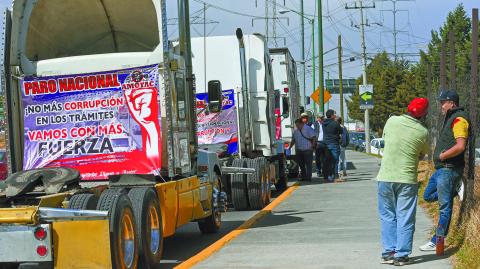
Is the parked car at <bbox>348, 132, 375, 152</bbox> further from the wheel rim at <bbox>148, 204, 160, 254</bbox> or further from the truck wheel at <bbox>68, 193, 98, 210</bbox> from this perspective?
the truck wheel at <bbox>68, 193, 98, 210</bbox>

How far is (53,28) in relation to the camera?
1082cm

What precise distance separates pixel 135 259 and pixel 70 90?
245 centimetres

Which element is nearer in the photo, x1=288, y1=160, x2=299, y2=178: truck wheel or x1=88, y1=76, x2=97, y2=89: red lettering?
x1=88, y1=76, x2=97, y2=89: red lettering

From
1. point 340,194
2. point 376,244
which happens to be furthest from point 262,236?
point 340,194

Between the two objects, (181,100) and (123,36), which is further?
(123,36)

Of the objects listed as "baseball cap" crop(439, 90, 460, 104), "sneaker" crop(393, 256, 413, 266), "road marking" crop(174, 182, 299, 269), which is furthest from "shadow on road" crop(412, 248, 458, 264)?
"road marking" crop(174, 182, 299, 269)

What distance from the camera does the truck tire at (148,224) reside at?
341 inches

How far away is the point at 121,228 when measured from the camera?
808cm

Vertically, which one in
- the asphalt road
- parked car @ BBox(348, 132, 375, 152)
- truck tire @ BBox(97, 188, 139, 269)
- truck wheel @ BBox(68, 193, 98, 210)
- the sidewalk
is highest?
truck wheel @ BBox(68, 193, 98, 210)

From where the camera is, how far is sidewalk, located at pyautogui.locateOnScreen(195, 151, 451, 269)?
902 centimetres

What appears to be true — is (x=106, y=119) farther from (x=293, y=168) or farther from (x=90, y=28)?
(x=293, y=168)

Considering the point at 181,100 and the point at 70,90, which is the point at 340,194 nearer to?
the point at 181,100

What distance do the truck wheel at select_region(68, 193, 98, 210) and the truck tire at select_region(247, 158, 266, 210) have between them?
23.8 feet

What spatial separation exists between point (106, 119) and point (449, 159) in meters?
3.95
